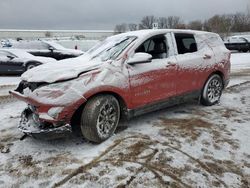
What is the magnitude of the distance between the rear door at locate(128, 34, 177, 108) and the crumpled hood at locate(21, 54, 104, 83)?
0.67 meters

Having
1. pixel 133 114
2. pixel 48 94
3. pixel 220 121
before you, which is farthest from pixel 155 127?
pixel 48 94

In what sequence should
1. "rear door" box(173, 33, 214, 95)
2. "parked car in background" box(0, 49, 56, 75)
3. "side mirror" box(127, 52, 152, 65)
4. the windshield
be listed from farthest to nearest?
"parked car in background" box(0, 49, 56, 75), "rear door" box(173, 33, 214, 95), the windshield, "side mirror" box(127, 52, 152, 65)

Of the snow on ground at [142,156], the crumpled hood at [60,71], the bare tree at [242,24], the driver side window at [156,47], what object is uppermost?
the bare tree at [242,24]

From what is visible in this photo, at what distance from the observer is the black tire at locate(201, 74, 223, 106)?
6.31 metres

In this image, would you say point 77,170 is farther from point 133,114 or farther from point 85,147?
point 133,114

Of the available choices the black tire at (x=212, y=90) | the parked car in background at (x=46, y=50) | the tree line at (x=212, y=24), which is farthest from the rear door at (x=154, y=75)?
the tree line at (x=212, y=24)

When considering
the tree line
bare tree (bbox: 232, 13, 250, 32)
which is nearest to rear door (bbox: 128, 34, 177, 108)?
the tree line

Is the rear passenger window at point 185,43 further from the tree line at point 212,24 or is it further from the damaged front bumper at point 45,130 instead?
the tree line at point 212,24

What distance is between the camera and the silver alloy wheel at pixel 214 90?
639 centimetres

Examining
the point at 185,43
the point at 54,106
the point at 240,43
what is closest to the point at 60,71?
the point at 54,106

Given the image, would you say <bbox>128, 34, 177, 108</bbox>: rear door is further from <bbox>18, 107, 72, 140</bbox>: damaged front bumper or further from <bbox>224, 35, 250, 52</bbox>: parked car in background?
<bbox>224, 35, 250, 52</bbox>: parked car in background

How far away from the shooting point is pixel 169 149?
4.21 m

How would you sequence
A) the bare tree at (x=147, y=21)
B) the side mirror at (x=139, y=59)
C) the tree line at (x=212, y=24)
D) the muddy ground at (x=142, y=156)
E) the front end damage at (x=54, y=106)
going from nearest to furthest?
the muddy ground at (x=142, y=156) → the front end damage at (x=54, y=106) → the side mirror at (x=139, y=59) → the tree line at (x=212, y=24) → the bare tree at (x=147, y=21)

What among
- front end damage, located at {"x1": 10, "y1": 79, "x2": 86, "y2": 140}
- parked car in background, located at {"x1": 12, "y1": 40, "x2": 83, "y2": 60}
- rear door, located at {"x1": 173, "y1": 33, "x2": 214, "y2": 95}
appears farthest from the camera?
parked car in background, located at {"x1": 12, "y1": 40, "x2": 83, "y2": 60}
